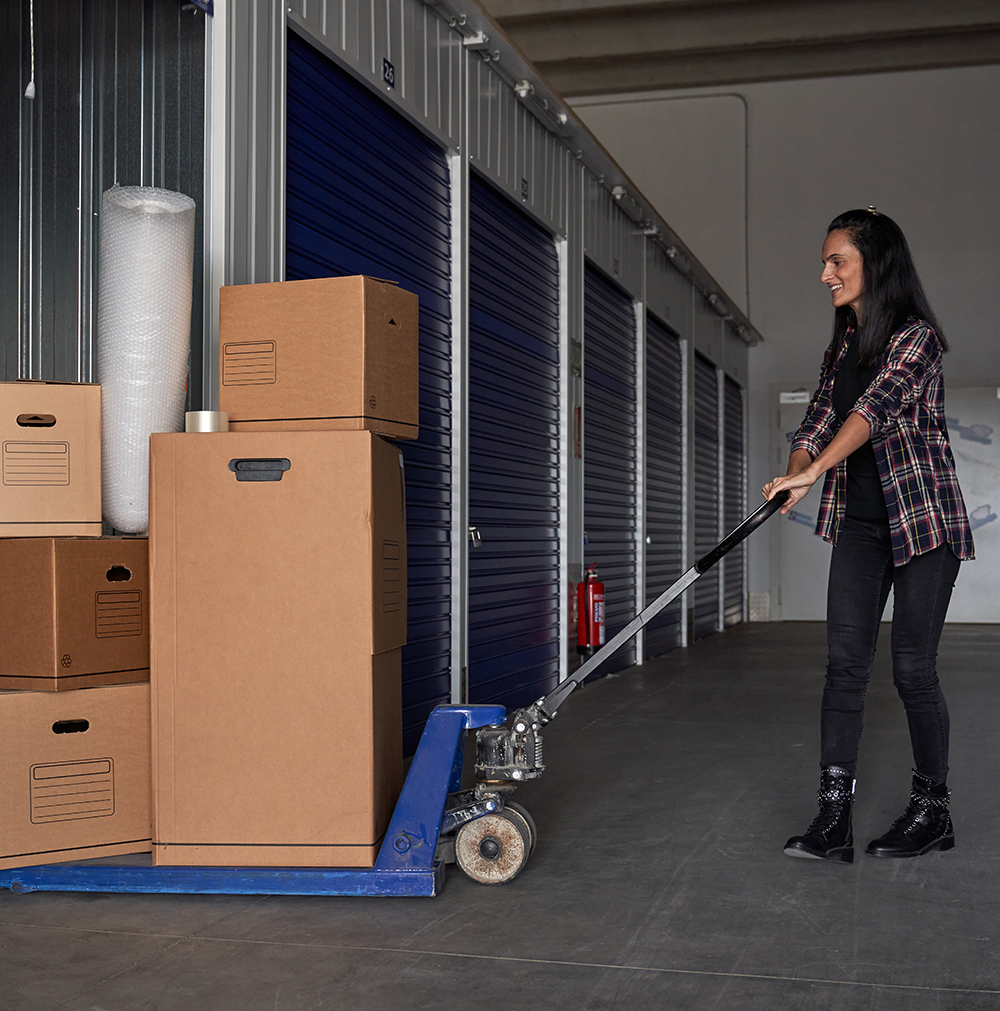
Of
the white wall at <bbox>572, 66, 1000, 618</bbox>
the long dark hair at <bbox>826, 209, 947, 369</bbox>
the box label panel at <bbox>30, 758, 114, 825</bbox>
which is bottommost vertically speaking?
the box label panel at <bbox>30, 758, 114, 825</bbox>

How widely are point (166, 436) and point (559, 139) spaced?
15.6ft

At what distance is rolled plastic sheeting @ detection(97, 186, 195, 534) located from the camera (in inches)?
112

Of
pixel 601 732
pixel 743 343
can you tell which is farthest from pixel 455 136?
pixel 743 343

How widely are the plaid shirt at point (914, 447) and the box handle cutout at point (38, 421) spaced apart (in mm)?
1910

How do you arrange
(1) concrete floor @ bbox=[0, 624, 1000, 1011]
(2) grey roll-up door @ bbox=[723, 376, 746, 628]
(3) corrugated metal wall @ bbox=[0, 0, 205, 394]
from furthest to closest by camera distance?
(2) grey roll-up door @ bbox=[723, 376, 746, 628]
(3) corrugated metal wall @ bbox=[0, 0, 205, 394]
(1) concrete floor @ bbox=[0, 624, 1000, 1011]

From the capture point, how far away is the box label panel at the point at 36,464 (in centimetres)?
271

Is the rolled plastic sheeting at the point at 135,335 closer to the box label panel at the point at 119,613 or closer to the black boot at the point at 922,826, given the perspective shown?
the box label panel at the point at 119,613

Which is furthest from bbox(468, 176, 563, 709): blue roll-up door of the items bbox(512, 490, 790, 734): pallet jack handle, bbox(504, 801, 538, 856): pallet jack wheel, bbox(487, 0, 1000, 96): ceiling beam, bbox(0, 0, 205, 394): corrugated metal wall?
bbox(487, 0, 1000, 96): ceiling beam

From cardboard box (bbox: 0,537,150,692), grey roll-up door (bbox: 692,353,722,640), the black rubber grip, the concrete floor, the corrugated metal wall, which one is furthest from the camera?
grey roll-up door (bbox: 692,353,722,640)

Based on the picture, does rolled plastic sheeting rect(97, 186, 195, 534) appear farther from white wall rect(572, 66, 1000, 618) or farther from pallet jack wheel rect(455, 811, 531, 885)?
white wall rect(572, 66, 1000, 618)

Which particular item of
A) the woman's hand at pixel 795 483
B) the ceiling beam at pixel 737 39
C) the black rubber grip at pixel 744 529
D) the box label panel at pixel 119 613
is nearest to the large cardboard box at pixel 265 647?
the box label panel at pixel 119 613

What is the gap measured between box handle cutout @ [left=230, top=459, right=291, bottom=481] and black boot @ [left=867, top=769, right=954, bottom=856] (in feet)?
6.13

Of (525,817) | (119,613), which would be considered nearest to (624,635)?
(525,817)

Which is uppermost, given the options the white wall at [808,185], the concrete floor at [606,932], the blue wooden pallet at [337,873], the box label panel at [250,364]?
the white wall at [808,185]
